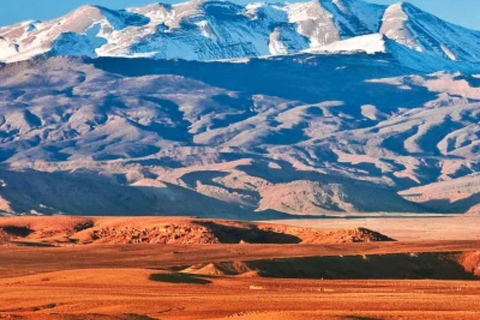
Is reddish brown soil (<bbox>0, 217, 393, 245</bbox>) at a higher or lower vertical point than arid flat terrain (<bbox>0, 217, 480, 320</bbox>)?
lower

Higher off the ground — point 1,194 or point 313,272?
point 313,272

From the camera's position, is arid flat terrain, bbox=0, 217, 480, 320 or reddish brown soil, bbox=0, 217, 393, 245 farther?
reddish brown soil, bbox=0, 217, 393, 245

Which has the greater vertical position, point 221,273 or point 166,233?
point 221,273

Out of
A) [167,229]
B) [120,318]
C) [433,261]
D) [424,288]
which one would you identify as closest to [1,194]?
[167,229]

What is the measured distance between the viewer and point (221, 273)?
70.5 metres

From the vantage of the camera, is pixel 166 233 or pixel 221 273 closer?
pixel 221 273

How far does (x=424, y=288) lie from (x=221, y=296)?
38.4 feet

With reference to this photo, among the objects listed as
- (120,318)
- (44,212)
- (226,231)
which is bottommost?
(44,212)

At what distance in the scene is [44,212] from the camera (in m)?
180

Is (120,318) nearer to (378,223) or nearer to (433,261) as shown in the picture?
(433,261)

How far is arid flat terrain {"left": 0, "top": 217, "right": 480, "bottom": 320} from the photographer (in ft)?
154

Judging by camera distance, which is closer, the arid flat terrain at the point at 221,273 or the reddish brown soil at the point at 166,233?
the arid flat terrain at the point at 221,273

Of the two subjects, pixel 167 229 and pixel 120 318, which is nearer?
pixel 120 318

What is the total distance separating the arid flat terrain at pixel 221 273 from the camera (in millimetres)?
47062
